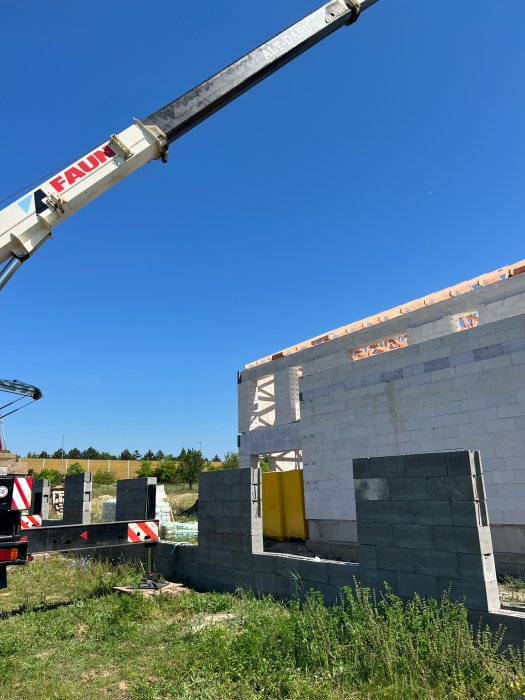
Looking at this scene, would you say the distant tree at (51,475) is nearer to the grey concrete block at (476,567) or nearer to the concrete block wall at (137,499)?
the concrete block wall at (137,499)

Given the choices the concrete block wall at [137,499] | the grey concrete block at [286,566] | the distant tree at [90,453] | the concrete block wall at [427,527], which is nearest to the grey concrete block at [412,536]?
the concrete block wall at [427,527]

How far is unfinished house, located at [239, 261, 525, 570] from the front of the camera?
9.81m

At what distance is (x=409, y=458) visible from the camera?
17.8 feet

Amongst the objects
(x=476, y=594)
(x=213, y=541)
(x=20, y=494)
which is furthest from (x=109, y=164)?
(x=476, y=594)

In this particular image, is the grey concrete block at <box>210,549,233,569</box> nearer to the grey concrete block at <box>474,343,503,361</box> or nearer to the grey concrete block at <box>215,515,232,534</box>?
the grey concrete block at <box>215,515,232,534</box>

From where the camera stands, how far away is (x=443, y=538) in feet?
16.3

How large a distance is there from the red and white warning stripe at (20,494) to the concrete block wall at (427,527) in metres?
4.41

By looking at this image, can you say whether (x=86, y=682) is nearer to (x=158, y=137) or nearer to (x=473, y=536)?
(x=473, y=536)

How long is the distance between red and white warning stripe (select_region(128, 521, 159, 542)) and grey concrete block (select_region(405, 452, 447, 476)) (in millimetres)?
5282

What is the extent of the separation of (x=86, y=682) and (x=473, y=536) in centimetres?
398

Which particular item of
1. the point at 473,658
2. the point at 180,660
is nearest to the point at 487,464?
the point at 473,658

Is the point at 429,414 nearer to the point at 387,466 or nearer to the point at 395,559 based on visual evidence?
the point at 387,466

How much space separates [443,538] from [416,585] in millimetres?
632

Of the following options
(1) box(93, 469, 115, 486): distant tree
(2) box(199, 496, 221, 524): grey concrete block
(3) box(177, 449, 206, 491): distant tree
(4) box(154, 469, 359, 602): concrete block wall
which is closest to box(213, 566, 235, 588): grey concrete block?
(4) box(154, 469, 359, 602): concrete block wall
